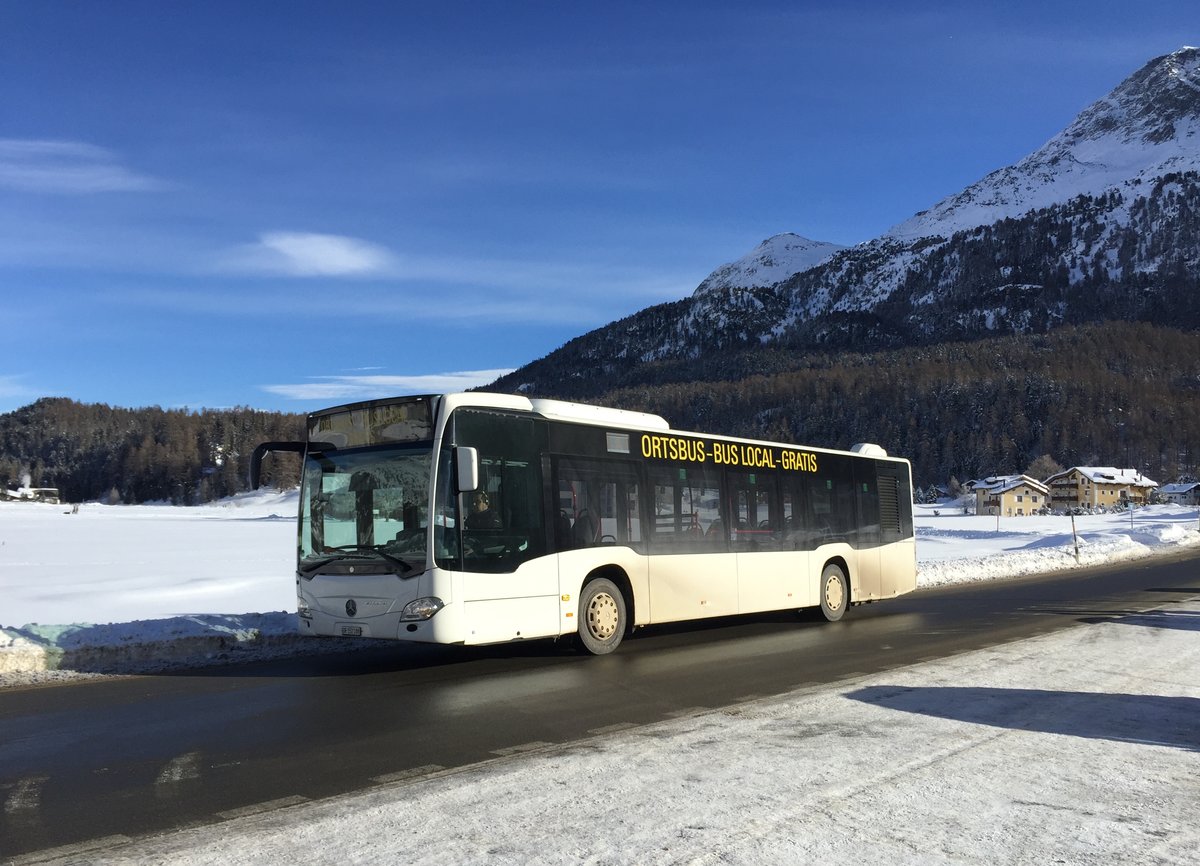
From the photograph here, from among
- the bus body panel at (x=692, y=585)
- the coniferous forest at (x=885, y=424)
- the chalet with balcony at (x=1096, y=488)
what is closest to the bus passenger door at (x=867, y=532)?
the bus body panel at (x=692, y=585)

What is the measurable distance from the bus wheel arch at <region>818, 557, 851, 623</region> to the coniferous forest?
4961 inches

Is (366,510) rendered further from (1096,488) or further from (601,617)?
(1096,488)

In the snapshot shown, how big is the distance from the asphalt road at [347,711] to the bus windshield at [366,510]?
1.24 metres

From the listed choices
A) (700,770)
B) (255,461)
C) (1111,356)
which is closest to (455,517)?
(255,461)

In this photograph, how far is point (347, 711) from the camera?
7945 mm

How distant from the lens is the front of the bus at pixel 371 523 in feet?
30.7

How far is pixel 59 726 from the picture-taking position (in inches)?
293

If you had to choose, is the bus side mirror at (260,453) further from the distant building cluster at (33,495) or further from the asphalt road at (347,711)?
the distant building cluster at (33,495)

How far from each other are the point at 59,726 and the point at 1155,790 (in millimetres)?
7782

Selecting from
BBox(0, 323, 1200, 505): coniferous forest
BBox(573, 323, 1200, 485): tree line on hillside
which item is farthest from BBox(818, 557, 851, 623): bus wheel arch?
BBox(573, 323, 1200, 485): tree line on hillside

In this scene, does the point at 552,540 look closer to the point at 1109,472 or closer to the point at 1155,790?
the point at 1155,790

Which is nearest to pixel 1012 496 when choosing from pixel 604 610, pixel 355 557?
pixel 604 610

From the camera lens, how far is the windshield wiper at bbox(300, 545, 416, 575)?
940cm

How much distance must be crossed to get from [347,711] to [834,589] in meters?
9.66
